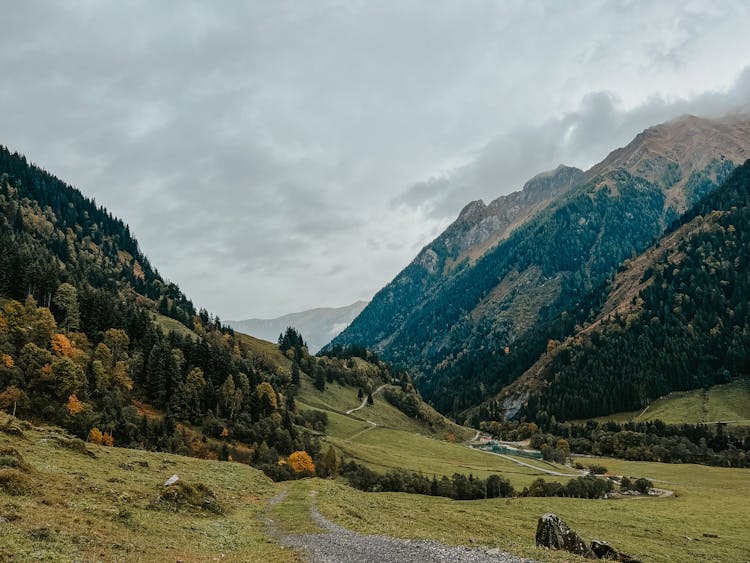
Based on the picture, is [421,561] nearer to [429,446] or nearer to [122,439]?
[122,439]

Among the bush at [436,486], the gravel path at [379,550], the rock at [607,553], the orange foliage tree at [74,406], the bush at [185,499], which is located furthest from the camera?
the bush at [436,486]

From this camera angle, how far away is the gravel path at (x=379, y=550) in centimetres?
3102

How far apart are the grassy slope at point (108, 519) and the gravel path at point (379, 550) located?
2481mm

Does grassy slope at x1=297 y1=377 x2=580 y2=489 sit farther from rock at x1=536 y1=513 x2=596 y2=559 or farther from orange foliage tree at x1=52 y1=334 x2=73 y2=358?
rock at x1=536 y1=513 x2=596 y2=559

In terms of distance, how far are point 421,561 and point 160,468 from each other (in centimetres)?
5063

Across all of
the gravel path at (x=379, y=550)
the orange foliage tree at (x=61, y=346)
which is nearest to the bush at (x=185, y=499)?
the gravel path at (x=379, y=550)

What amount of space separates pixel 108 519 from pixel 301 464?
7491cm

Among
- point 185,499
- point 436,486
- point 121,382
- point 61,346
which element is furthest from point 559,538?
point 61,346

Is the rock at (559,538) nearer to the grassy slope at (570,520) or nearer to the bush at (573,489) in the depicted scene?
the grassy slope at (570,520)

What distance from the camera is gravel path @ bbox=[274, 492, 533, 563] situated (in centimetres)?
3102

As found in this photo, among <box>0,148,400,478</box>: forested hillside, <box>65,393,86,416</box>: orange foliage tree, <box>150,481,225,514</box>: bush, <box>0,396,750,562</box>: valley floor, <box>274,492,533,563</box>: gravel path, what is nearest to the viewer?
<box>0,396,750,562</box>: valley floor

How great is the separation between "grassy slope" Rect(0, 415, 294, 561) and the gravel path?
8.14ft

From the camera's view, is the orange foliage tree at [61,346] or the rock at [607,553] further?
the orange foliage tree at [61,346]

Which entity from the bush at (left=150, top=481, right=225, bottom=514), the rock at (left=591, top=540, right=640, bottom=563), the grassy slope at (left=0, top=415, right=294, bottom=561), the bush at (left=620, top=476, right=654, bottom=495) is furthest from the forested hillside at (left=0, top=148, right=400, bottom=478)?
the bush at (left=620, top=476, right=654, bottom=495)
